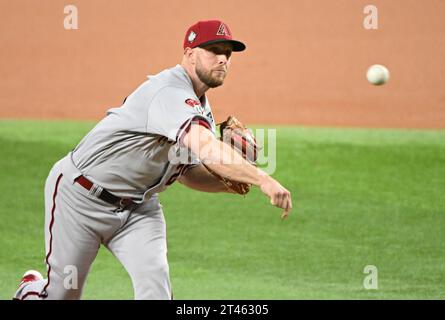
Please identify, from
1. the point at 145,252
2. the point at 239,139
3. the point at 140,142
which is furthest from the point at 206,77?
the point at 145,252

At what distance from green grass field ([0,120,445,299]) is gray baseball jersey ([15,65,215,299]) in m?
1.94

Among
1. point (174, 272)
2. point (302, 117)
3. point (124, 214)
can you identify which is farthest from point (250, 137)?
point (302, 117)

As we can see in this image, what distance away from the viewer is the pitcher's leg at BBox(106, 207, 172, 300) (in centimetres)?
464

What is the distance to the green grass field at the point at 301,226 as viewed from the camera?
7.16 meters

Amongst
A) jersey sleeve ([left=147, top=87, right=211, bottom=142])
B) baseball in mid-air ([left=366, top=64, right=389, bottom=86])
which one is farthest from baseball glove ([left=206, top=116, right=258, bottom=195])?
baseball in mid-air ([left=366, top=64, right=389, bottom=86])

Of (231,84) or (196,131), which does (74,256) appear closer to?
(196,131)

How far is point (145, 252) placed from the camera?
185 inches

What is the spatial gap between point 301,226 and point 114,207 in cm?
418

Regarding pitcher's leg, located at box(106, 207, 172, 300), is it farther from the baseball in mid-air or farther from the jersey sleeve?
the baseball in mid-air

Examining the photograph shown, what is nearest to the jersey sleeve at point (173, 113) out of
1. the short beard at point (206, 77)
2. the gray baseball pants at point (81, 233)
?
the short beard at point (206, 77)

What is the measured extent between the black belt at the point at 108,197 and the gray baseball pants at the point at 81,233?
22mm

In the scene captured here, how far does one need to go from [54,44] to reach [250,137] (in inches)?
442

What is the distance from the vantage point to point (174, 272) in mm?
7492

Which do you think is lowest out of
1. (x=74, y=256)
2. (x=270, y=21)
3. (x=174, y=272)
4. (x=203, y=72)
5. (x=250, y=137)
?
(x=174, y=272)
